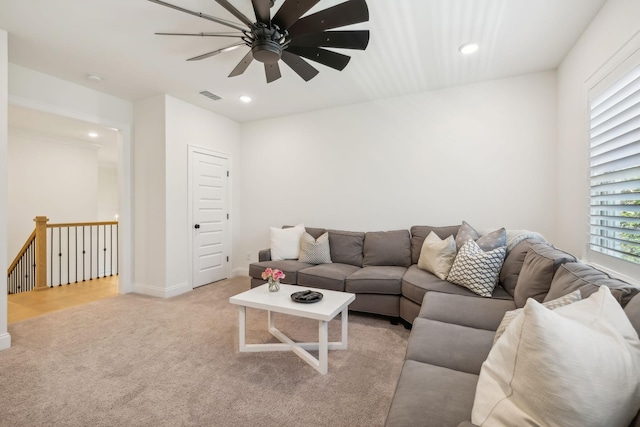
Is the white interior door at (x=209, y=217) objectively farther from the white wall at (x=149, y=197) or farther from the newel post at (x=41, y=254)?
the newel post at (x=41, y=254)

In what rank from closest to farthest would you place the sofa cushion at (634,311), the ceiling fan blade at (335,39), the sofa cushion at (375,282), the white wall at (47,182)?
1. the sofa cushion at (634,311)
2. the ceiling fan blade at (335,39)
3. the sofa cushion at (375,282)
4. the white wall at (47,182)

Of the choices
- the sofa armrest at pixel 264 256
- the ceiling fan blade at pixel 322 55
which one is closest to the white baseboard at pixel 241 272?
the sofa armrest at pixel 264 256

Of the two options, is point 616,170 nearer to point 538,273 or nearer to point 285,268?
point 538,273

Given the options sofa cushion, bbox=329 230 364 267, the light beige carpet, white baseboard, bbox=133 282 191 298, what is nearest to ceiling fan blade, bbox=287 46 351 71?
sofa cushion, bbox=329 230 364 267

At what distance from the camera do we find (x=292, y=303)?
2291 mm

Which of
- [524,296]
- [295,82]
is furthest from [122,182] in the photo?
[524,296]

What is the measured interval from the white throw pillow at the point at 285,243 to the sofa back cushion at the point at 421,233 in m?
1.50

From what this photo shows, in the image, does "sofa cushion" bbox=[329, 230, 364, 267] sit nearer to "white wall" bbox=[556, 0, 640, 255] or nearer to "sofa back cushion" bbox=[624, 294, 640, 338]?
"white wall" bbox=[556, 0, 640, 255]

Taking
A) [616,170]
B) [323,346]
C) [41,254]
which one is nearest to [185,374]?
[323,346]

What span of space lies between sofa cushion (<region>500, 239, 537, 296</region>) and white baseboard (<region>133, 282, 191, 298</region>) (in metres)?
3.84

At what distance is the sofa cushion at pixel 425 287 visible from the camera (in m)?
2.49

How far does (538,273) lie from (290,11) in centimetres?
224

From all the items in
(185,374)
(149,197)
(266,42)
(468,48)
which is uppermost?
(468,48)

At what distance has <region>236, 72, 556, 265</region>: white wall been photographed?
3.30m
